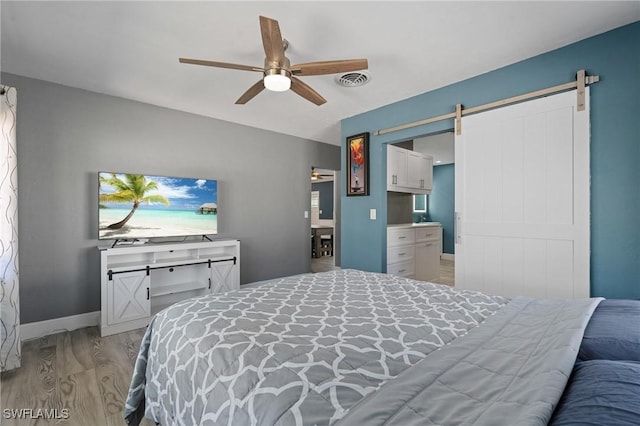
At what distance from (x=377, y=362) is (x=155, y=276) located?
3251mm

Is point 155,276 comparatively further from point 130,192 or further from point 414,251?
point 414,251

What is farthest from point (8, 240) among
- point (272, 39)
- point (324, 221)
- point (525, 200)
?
point (324, 221)

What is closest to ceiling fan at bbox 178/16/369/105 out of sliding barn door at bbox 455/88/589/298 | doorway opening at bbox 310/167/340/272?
sliding barn door at bbox 455/88/589/298

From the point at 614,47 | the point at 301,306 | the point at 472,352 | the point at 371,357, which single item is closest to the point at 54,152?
the point at 301,306

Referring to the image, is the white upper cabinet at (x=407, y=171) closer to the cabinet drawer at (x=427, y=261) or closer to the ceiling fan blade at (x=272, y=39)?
the cabinet drawer at (x=427, y=261)

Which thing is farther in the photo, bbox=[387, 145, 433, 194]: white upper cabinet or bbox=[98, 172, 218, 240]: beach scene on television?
bbox=[387, 145, 433, 194]: white upper cabinet

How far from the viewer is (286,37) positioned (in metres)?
2.13

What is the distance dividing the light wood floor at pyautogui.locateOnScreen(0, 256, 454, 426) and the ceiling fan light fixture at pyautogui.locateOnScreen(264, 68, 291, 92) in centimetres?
214

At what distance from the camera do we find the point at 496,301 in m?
1.59

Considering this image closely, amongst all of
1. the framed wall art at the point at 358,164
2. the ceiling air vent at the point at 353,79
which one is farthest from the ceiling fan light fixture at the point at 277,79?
the framed wall art at the point at 358,164

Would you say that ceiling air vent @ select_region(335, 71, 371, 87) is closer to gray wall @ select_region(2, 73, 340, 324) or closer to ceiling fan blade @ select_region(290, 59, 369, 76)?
A: ceiling fan blade @ select_region(290, 59, 369, 76)

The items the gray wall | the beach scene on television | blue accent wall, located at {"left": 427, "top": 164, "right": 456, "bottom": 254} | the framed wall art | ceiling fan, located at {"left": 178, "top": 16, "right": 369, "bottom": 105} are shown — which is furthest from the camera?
blue accent wall, located at {"left": 427, "top": 164, "right": 456, "bottom": 254}

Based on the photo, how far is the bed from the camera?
2.34 feet

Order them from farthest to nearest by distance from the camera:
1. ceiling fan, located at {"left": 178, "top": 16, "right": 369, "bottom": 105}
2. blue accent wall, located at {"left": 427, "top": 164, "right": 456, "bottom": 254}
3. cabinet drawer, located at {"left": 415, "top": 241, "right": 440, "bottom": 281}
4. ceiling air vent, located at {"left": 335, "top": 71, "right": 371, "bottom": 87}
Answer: blue accent wall, located at {"left": 427, "top": 164, "right": 456, "bottom": 254} → cabinet drawer, located at {"left": 415, "top": 241, "right": 440, "bottom": 281} → ceiling air vent, located at {"left": 335, "top": 71, "right": 371, "bottom": 87} → ceiling fan, located at {"left": 178, "top": 16, "right": 369, "bottom": 105}
